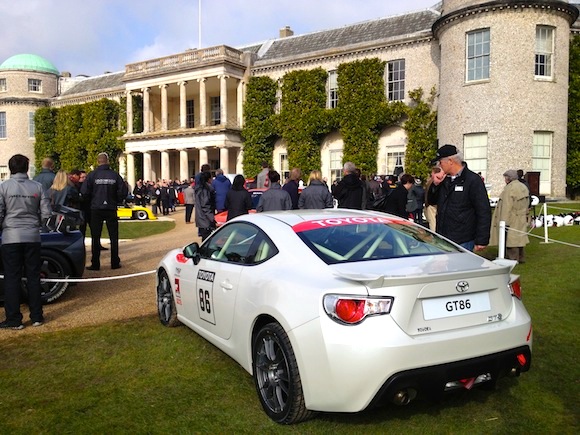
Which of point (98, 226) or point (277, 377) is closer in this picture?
point (277, 377)

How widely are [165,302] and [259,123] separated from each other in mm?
29763

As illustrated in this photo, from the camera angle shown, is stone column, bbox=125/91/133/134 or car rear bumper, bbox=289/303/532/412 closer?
car rear bumper, bbox=289/303/532/412

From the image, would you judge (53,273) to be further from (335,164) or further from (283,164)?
(283,164)

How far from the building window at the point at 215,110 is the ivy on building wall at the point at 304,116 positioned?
850 cm

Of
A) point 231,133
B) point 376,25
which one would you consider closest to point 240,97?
point 231,133

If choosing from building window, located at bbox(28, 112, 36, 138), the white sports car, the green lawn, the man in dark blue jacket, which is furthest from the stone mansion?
the white sports car

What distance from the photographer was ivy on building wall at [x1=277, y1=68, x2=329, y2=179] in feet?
104

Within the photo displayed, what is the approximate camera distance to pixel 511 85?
22.7 metres

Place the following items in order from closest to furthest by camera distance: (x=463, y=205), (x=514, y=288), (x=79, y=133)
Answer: (x=514, y=288)
(x=463, y=205)
(x=79, y=133)

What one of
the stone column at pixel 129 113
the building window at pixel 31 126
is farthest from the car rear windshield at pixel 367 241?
the building window at pixel 31 126

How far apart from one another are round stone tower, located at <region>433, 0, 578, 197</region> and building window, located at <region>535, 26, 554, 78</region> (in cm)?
4

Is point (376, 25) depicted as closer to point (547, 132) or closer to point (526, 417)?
point (547, 132)

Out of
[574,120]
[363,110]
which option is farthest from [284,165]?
[574,120]

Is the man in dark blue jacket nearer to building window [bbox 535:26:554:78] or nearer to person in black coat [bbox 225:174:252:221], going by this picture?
person in black coat [bbox 225:174:252:221]
